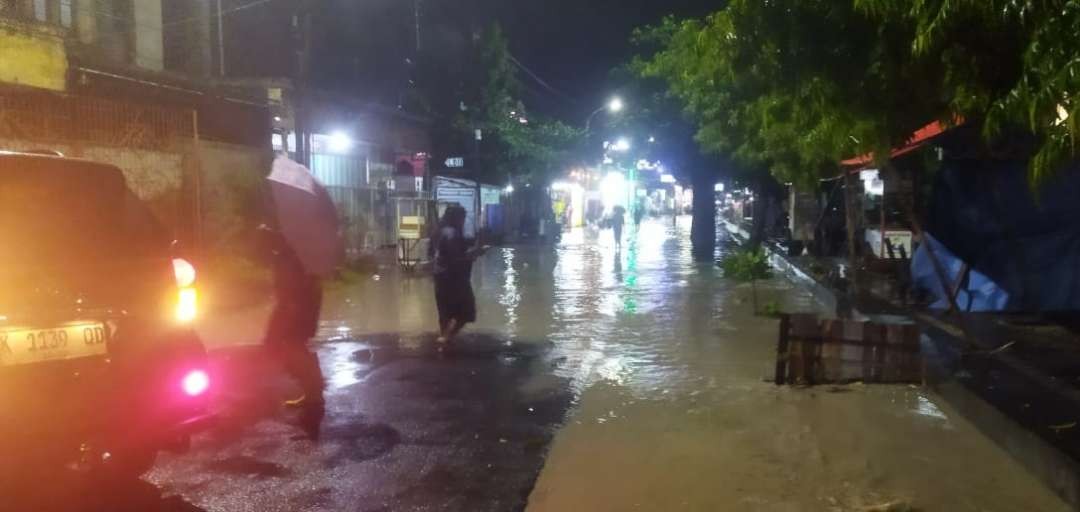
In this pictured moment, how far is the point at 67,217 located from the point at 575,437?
142 inches

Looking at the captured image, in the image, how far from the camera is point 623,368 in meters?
9.05

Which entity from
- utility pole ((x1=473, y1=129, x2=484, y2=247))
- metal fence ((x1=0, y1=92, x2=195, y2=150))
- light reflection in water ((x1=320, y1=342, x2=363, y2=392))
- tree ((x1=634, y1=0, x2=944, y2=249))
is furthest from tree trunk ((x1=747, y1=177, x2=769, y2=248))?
tree ((x1=634, y1=0, x2=944, y2=249))

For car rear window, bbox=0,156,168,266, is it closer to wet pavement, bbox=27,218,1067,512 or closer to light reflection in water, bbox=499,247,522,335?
wet pavement, bbox=27,218,1067,512

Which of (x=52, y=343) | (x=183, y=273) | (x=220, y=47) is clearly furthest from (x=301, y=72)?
(x=52, y=343)

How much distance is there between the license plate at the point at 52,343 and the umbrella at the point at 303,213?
3007 mm

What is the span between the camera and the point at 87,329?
175 inches

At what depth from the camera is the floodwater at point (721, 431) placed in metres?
5.23

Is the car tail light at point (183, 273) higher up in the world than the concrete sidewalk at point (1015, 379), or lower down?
higher up

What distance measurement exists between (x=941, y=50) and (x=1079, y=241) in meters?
5.57

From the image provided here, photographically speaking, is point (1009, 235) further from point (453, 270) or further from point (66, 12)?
point (66, 12)

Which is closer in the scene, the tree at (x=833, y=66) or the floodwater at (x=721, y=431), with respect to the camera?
the floodwater at (x=721, y=431)

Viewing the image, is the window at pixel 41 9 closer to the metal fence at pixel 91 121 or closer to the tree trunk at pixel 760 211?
the metal fence at pixel 91 121

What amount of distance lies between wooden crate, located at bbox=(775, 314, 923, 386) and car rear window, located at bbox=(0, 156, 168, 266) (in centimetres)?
525

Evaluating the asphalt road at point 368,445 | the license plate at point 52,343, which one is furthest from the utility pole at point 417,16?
the license plate at point 52,343
